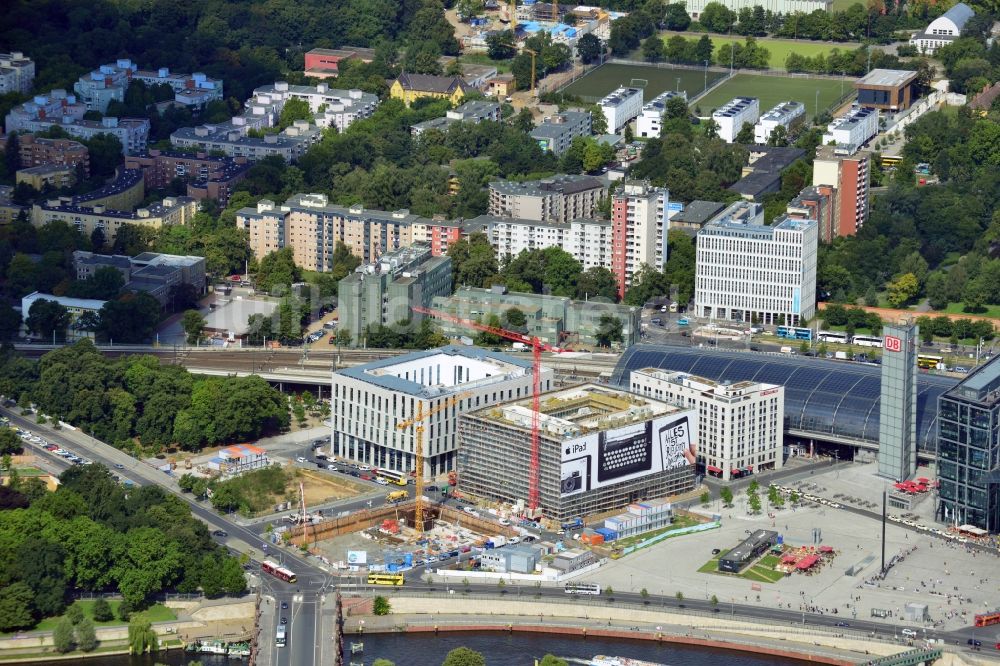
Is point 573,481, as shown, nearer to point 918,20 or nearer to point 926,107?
point 926,107

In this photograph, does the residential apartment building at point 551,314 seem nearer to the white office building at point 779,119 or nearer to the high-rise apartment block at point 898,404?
the high-rise apartment block at point 898,404

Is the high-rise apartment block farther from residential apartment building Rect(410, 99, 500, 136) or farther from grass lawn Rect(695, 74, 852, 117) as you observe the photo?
grass lawn Rect(695, 74, 852, 117)

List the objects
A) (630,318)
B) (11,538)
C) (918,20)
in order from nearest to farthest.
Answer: (11,538), (630,318), (918,20)

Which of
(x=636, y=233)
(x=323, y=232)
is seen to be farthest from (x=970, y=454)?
(x=323, y=232)

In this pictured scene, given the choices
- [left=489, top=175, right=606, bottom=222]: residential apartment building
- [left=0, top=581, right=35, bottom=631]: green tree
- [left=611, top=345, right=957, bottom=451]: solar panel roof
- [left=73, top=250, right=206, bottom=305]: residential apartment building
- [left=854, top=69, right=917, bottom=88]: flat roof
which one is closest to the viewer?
[left=0, top=581, right=35, bottom=631]: green tree

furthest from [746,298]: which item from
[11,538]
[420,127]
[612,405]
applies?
[11,538]

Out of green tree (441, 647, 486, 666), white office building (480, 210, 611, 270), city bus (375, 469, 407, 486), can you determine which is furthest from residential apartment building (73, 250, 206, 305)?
green tree (441, 647, 486, 666)
